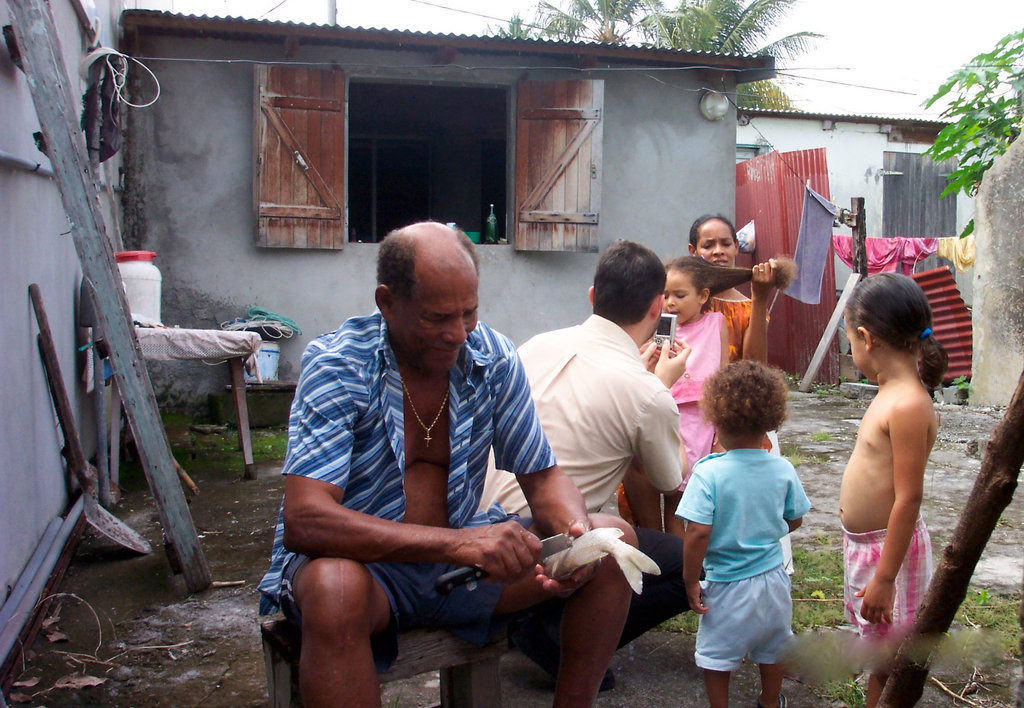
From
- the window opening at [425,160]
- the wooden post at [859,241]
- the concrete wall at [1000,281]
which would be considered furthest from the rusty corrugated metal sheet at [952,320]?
the window opening at [425,160]

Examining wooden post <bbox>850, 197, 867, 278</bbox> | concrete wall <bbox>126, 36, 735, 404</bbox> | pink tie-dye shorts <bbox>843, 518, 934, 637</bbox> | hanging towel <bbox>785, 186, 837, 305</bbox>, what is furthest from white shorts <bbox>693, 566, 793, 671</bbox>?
wooden post <bbox>850, 197, 867, 278</bbox>

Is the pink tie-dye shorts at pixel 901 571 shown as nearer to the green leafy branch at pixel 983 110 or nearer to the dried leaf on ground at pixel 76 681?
the dried leaf on ground at pixel 76 681

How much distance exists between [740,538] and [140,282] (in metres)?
5.26

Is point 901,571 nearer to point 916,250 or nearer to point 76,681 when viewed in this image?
point 76,681

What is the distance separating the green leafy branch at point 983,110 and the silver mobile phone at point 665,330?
164 inches

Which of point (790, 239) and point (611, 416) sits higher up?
point (790, 239)

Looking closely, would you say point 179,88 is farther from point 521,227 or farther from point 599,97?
point 599,97

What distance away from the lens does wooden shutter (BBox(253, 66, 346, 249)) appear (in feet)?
26.1

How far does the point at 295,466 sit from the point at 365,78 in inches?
280

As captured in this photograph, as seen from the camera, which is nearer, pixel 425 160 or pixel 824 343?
pixel 824 343

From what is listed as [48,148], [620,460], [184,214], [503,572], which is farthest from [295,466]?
[184,214]

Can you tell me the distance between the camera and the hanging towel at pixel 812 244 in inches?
396

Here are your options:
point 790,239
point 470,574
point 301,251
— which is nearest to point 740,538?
point 470,574

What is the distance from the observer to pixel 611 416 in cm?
265
